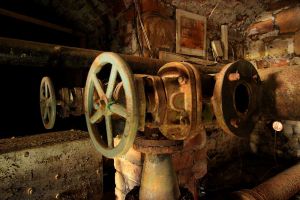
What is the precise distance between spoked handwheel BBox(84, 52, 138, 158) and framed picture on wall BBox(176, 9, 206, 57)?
1.67 metres

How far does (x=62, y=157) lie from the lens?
134 cm

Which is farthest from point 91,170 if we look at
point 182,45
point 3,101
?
point 182,45

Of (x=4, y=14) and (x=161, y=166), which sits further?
(x=4, y=14)

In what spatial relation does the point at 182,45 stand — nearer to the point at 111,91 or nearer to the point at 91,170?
the point at 91,170

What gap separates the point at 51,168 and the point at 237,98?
3.71ft

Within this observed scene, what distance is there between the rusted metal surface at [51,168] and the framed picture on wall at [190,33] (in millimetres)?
1466

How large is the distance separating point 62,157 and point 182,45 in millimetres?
1680

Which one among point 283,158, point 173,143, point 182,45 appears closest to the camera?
point 173,143

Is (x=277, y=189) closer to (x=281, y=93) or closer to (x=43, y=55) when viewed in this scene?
(x=281, y=93)

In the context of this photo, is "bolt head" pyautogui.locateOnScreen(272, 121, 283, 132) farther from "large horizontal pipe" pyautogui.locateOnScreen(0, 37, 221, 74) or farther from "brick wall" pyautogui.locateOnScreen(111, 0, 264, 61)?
"large horizontal pipe" pyautogui.locateOnScreen(0, 37, 221, 74)

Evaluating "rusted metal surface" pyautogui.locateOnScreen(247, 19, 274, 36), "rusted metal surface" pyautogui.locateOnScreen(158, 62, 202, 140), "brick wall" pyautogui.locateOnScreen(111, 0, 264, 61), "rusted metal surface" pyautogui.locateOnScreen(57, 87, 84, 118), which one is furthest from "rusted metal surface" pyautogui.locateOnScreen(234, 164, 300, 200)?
"rusted metal surface" pyautogui.locateOnScreen(247, 19, 274, 36)

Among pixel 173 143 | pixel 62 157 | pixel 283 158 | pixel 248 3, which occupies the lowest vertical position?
pixel 283 158

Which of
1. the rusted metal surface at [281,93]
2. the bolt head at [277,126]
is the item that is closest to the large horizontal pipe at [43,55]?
the rusted metal surface at [281,93]

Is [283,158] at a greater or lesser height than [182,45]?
lesser
